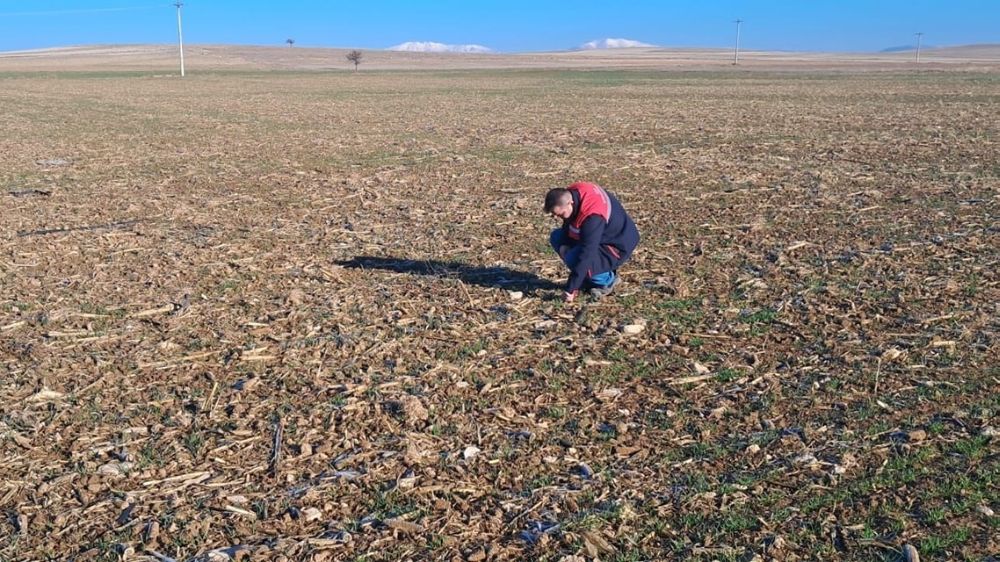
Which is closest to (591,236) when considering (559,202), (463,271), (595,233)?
(595,233)

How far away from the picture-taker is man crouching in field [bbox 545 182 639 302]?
7133 millimetres

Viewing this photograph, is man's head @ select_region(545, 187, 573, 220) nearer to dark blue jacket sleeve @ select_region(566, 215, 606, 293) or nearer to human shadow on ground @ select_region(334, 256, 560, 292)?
dark blue jacket sleeve @ select_region(566, 215, 606, 293)

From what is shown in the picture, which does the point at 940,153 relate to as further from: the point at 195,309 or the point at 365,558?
the point at 365,558

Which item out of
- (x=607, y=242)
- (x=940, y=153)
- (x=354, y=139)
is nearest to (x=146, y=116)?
(x=354, y=139)

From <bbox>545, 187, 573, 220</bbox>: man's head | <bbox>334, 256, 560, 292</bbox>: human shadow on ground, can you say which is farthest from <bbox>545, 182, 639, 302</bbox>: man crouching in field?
<bbox>334, 256, 560, 292</bbox>: human shadow on ground

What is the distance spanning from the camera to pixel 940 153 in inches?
626

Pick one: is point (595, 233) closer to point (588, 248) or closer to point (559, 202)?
point (588, 248)

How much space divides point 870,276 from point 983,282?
0.88 m

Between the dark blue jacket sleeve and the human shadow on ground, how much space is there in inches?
24.8

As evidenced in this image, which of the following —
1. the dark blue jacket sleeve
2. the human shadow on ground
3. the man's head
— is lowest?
the human shadow on ground

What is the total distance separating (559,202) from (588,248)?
0.45 meters

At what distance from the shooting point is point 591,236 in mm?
7145

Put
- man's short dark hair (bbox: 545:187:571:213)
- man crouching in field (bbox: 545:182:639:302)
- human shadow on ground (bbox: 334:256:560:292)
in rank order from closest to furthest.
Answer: man's short dark hair (bbox: 545:187:571:213)
man crouching in field (bbox: 545:182:639:302)
human shadow on ground (bbox: 334:256:560:292)

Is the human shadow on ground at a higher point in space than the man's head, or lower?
lower
